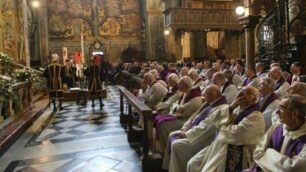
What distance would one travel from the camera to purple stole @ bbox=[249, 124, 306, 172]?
101 inches

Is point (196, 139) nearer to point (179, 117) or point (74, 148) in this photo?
point (179, 117)

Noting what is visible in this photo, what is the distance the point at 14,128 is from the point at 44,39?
1683 cm

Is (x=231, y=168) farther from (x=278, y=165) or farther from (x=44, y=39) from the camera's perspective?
(x=44, y=39)

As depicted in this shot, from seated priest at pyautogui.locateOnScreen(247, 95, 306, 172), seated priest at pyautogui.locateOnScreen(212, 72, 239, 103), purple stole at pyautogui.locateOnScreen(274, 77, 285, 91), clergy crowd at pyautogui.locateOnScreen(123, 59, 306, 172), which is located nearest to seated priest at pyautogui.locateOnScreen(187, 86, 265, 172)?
clergy crowd at pyautogui.locateOnScreen(123, 59, 306, 172)

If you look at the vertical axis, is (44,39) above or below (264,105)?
above

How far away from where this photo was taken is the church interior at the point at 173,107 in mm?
3461

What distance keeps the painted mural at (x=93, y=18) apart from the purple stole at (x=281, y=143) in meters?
24.1

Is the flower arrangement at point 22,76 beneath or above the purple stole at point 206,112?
above

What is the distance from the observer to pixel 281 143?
9.12 feet

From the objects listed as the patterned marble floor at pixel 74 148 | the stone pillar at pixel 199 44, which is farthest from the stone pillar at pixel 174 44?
the patterned marble floor at pixel 74 148

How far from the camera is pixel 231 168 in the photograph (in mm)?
3488

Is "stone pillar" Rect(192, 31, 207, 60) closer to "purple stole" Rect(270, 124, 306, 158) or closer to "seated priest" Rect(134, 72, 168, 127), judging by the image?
"seated priest" Rect(134, 72, 168, 127)

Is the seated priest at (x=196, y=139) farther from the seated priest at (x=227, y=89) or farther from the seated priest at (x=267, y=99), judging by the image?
the seated priest at (x=227, y=89)

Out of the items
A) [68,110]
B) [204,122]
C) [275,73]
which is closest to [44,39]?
[68,110]
